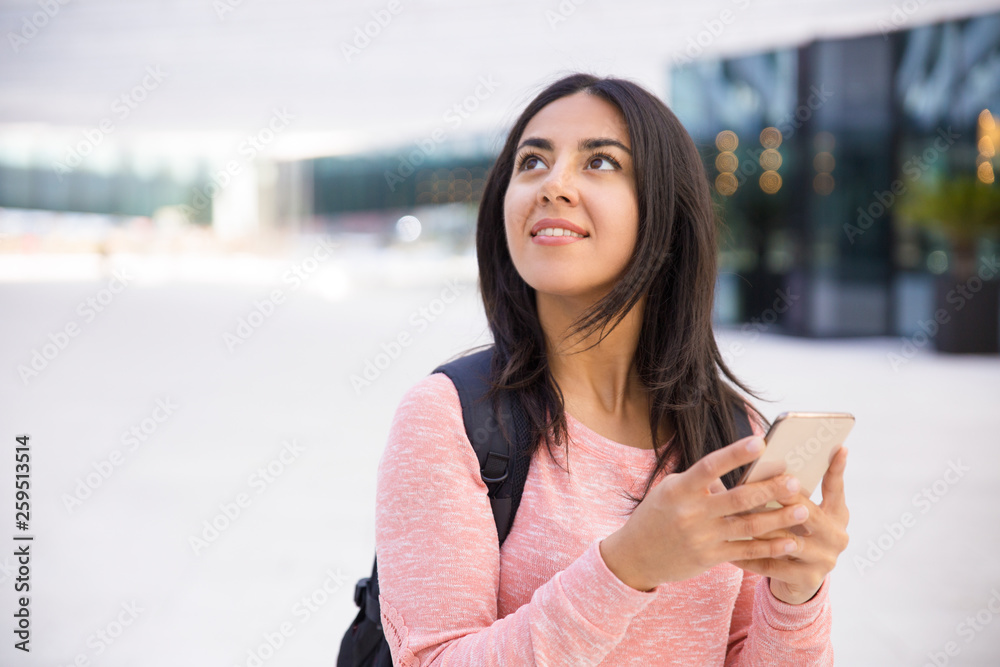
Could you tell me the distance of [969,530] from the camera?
4.50 meters

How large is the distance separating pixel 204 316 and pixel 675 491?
14.3m

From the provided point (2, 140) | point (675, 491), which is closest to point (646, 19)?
point (675, 491)

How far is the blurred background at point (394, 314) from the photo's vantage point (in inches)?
146

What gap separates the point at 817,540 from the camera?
108 cm

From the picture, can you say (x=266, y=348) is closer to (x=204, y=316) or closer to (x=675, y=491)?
(x=204, y=316)

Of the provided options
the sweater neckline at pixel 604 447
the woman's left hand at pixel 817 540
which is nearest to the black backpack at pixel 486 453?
the sweater neckline at pixel 604 447

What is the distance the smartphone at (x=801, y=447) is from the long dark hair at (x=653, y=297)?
0.37 meters

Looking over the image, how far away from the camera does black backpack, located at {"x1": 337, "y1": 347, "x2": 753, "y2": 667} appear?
1.22 metres

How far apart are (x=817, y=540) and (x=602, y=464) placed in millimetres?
370

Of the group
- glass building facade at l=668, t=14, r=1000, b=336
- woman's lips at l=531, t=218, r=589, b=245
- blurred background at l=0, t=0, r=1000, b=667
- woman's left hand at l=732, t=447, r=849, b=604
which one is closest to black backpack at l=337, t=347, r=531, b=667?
woman's lips at l=531, t=218, r=589, b=245

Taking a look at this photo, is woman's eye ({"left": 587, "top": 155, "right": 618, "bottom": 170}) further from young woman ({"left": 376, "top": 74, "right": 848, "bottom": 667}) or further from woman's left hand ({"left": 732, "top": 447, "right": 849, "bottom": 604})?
woman's left hand ({"left": 732, "top": 447, "right": 849, "bottom": 604})

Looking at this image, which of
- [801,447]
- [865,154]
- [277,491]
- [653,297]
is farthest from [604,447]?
[865,154]

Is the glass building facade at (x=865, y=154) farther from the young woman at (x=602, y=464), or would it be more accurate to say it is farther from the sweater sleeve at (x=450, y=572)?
the sweater sleeve at (x=450, y=572)

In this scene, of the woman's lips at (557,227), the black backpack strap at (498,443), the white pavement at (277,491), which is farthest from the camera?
the white pavement at (277,491)
